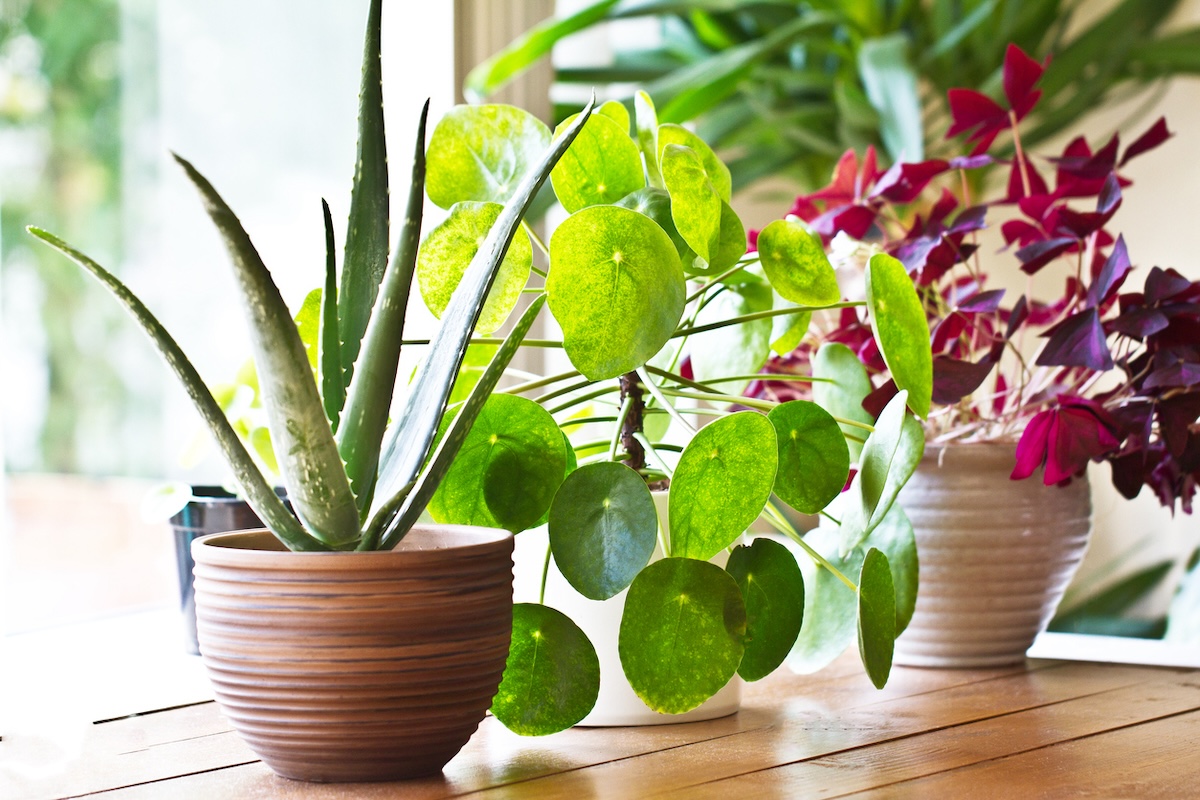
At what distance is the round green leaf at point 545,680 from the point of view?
0.64 m

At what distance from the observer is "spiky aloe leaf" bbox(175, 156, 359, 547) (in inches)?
19.8

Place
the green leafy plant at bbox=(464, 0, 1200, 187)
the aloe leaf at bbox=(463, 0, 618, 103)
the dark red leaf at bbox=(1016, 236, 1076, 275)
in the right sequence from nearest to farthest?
the dark red leaf at bbox=(1016, 236, 1076, 275)
the aloe leaf at bbox=(463, 0, 618, 103)
the green leafy plant at bbox=(464, 0, 1200, 187)

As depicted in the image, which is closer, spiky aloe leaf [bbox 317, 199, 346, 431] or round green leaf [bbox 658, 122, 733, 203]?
spiky aloe leaf [bbox 317, 199, 346, 431]

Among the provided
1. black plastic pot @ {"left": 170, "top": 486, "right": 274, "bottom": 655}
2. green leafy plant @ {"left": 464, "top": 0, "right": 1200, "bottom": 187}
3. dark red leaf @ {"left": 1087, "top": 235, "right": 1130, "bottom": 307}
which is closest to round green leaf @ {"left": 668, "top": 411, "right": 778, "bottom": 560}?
dark red leaf @ {"left": 1087, "top": 235, "right": 1130, "bottom": 307}

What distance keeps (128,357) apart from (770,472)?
11.1 ft

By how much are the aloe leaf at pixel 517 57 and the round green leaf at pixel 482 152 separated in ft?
2.03

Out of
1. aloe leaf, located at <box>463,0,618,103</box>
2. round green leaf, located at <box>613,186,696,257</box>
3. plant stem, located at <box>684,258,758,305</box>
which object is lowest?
plant stem, located at <box>684,258,758,305</box>

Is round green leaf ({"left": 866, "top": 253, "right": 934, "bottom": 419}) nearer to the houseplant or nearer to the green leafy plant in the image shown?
the houseplant

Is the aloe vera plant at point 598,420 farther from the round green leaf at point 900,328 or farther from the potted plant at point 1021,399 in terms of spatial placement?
the potted plant at point 1021,399

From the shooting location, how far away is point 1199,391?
0.81 metres

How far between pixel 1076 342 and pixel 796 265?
0.74 feet

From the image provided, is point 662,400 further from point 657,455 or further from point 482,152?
point 482,152

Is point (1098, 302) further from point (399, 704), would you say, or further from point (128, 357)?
point (128, 357)

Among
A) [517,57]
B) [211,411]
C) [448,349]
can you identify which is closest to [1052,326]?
[448,349]
